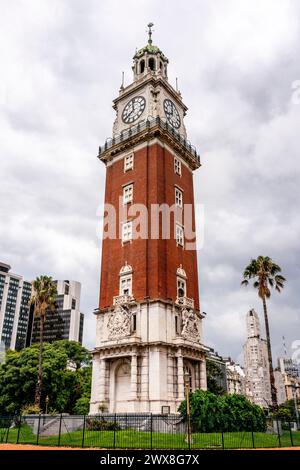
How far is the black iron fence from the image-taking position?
79.2 feet

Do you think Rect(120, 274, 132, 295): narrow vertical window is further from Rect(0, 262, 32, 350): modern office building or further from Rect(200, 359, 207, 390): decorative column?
Rect(0, 262, 32, 350): modern office building

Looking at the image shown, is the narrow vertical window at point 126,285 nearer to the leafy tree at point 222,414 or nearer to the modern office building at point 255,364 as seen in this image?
the leafy tree at point 222,414

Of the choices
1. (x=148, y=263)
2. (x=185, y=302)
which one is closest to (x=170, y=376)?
(x=185, y=302)

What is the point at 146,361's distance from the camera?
36.3 meters

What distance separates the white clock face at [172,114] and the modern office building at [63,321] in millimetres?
118985

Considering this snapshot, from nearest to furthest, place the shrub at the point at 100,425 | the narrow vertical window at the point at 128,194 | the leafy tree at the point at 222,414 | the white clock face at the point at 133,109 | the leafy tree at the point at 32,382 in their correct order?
the leafy tree at the point at 222,414 → the shrub at the point at 100,425 → the narrow vertical window at the point at 128,194 → the white clock face at the point at 133,109 → the leafy tree at the point at 32,382

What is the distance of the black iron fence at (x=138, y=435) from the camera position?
24125mm

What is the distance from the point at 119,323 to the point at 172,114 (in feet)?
90.2

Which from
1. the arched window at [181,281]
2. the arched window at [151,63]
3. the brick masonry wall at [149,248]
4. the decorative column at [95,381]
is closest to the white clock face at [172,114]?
the brick masonry wall at [149,248]

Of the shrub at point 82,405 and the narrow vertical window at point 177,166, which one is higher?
the narrow vertical window at point 177,166

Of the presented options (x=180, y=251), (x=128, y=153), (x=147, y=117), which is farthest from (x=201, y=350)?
(x=147, y=117)

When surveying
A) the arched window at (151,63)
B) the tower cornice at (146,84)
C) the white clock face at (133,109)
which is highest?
the arched window at (151,63)
